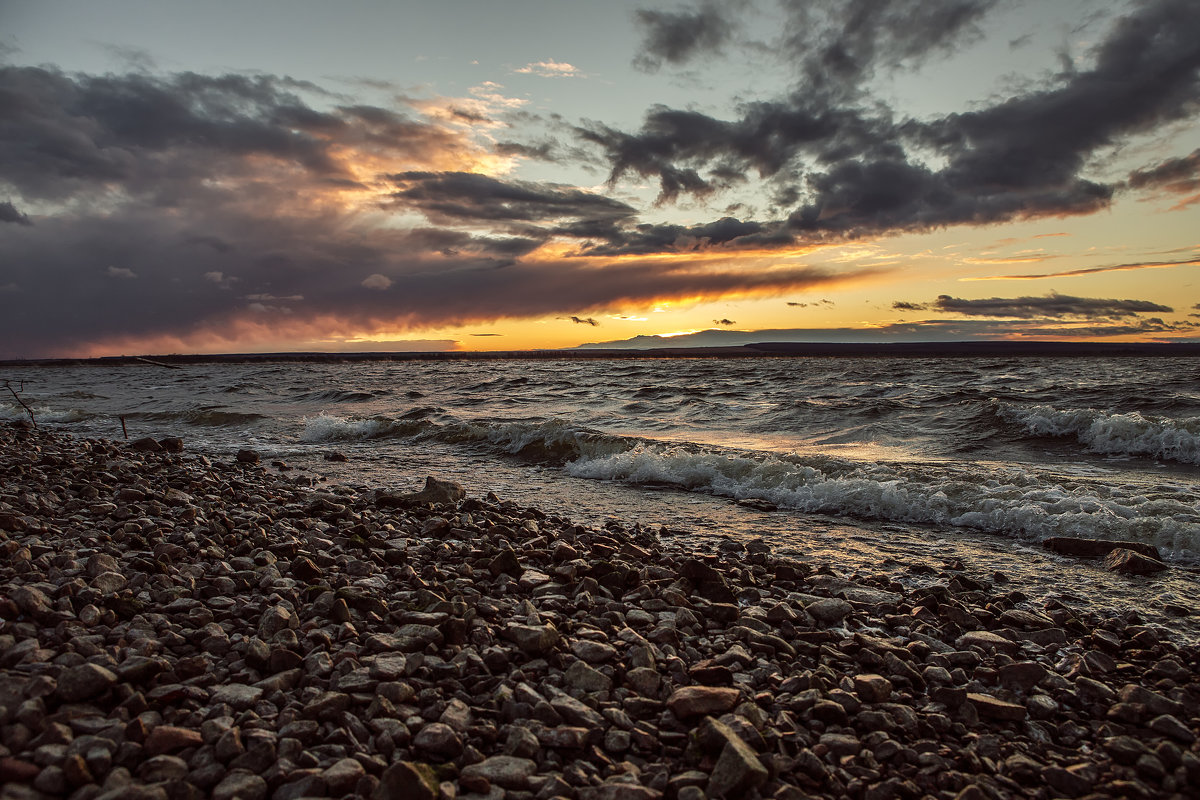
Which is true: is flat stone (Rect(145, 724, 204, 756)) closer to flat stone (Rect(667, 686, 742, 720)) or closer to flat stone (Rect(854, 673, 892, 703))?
flat stone (Rect(667, 686, 742, 720))

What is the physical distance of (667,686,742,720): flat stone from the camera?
3.38 metres

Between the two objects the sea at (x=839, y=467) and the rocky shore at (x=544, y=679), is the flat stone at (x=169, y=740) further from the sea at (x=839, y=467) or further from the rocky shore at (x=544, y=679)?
the sea at (x=839, y=467)

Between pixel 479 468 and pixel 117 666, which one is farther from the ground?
pixel 117 666

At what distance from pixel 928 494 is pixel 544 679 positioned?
766 cm

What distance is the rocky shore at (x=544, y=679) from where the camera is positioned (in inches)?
110

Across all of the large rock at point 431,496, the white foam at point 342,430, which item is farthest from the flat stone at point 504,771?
the white foam at point 342,430

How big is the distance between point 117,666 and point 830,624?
4.87m

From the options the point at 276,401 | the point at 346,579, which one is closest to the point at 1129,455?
the point at 346,579

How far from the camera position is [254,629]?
4148mm

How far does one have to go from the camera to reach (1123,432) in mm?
13680

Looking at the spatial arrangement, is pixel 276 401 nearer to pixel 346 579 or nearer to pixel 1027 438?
pixel 346 579

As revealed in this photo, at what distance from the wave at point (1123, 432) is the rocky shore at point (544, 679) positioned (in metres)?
10.3

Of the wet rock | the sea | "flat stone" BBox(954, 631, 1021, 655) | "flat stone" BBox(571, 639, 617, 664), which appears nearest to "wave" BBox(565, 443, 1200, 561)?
the sea

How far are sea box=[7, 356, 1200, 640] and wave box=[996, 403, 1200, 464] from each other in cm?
4
